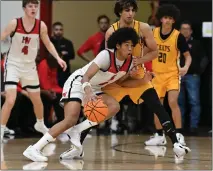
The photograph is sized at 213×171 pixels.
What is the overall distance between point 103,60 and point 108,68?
128 millimetres

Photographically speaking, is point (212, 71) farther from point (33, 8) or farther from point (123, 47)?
point (123, 47)

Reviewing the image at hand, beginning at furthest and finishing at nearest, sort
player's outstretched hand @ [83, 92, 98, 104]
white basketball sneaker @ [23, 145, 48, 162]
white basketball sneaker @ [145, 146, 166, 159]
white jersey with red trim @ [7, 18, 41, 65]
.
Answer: white jersey with red trim @ [7, 18, 41, 65]
white basketball sneaker @ [145, 146, 166, 159]
white basketball sneaker @ [23, 145, 48, 162]
player's outstretched hand @ [83, 92, 98, 104]

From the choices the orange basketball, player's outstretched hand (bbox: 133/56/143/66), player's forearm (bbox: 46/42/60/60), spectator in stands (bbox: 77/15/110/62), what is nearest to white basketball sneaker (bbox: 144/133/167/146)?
player's forearm (bbox: 46/42/60/60)

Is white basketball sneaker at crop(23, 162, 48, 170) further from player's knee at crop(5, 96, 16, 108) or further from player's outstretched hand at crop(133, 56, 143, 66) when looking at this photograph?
player's knee at crop(5, 96, 16, 108)

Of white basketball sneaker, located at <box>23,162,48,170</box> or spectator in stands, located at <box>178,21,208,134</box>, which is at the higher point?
spectator in stands, located at <box>178,21,208,134</box>

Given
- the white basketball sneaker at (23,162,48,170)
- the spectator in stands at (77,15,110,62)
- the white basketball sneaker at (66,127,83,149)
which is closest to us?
the white basketball sneaker at (23,162,48,170)

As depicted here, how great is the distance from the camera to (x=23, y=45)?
9.08m

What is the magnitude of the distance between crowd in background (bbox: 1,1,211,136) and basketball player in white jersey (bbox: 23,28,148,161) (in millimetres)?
3859

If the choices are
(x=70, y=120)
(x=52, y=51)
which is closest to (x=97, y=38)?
(x=52, y=51)

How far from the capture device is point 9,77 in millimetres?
8977

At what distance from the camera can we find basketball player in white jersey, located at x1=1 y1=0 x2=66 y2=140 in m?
8.85

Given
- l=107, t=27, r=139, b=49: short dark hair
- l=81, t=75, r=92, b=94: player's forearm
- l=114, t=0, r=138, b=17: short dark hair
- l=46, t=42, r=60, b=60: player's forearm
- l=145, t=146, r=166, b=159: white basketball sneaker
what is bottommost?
l=145, t=146, r=166, b=159: white basketball sneaker

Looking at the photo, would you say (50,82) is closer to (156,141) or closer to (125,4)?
(156,141)

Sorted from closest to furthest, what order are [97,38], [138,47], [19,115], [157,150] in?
[138,47] < [157,150] < [19,115] < [97,38]
